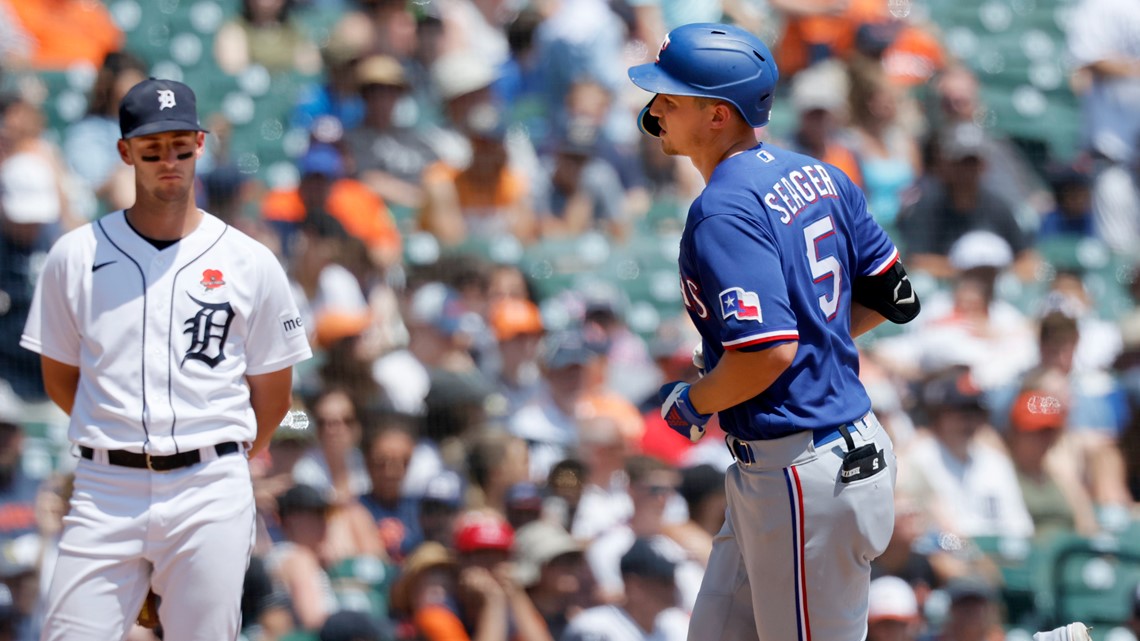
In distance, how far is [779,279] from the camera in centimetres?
272

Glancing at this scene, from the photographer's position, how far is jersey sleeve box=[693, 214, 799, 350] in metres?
2.69

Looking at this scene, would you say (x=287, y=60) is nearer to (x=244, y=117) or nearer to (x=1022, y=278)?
(x=244, y=117)

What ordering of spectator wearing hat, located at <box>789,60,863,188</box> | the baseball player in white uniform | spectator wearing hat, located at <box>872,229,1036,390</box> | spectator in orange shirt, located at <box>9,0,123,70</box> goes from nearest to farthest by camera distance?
the baseball player in white uniform → spectator wearing hat, located at <box>872,229,1036,390</box> → spectator wearing hat, located at <box>789,60,863,188</box> → spectator in orange shirt, located at <box>9,0,123,70</box>

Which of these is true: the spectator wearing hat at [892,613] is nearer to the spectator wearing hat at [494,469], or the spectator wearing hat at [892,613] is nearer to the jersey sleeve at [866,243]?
the spectator wearing hat at [494,469]

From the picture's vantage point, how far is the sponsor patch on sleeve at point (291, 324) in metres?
3.39

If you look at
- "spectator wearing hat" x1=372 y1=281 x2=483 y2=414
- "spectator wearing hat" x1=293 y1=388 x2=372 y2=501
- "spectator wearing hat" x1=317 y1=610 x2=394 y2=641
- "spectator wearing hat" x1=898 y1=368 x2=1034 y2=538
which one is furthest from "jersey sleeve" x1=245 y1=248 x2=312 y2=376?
"spectator wearing hat" x1=898 y1=368 x2=1034 y2=538

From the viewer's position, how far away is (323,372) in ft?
19.7

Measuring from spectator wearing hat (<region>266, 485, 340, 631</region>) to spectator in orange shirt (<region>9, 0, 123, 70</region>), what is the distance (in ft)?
10.9

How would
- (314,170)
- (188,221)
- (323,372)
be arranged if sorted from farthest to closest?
(314,170) < (323,372) < (188,221)

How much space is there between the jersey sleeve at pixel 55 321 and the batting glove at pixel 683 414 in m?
1.36

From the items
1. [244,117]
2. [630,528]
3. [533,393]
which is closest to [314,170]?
[244,117]

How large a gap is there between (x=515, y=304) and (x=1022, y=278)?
2.53m

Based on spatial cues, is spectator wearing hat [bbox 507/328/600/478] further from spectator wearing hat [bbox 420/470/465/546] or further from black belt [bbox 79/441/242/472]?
black belt [bbox 79/441/242/472]

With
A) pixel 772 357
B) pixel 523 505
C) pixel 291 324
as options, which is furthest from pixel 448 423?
pixel 772 357
